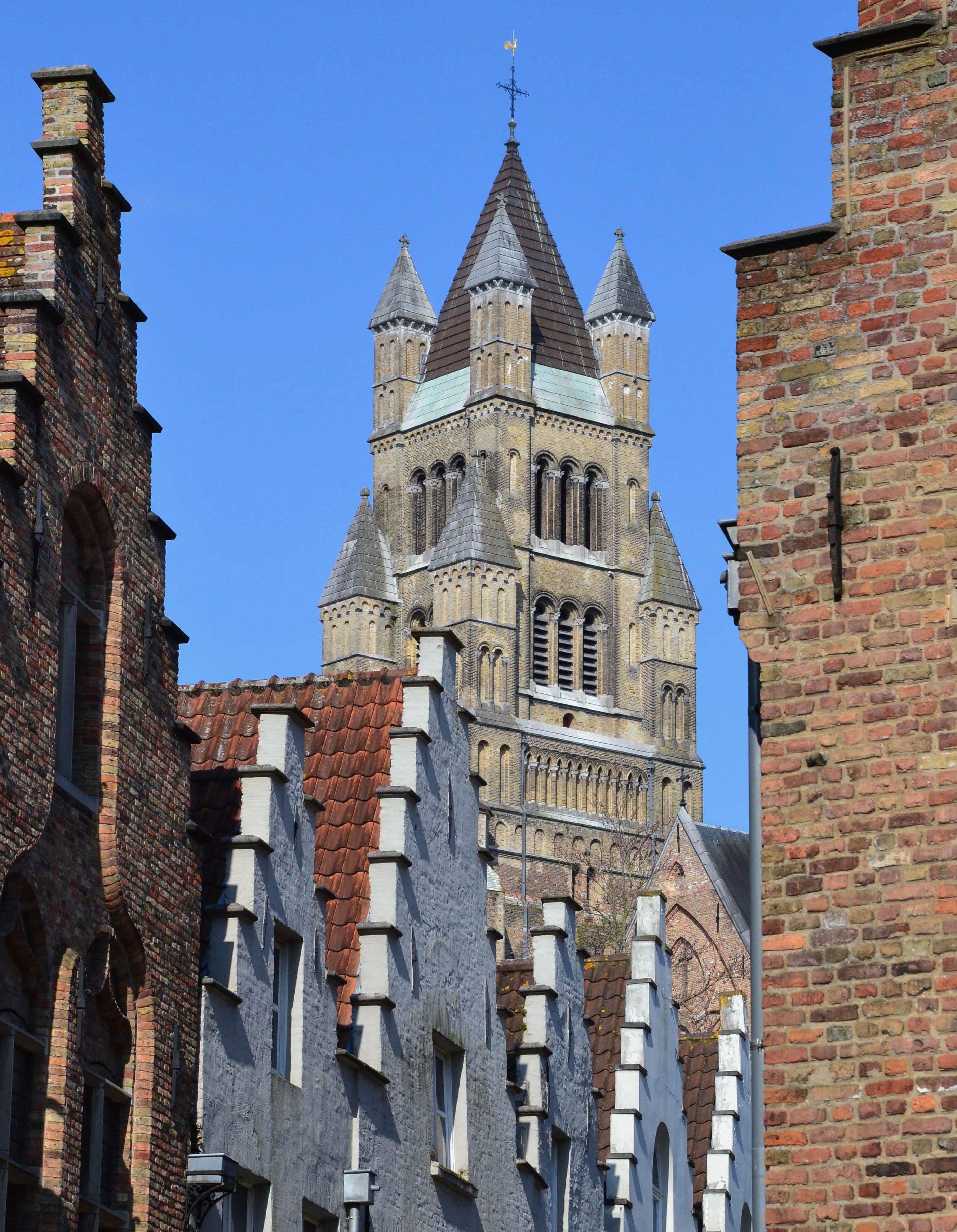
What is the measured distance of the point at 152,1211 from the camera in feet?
47.1

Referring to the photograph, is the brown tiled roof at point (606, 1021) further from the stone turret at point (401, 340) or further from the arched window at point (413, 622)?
the stone turret at point (401, 340)

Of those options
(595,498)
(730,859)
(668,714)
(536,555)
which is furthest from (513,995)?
(595,498)

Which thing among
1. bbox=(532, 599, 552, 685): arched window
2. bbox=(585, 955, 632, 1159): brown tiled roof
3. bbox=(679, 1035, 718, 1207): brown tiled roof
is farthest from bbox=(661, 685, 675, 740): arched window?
bbox=(585, 955, 632, 1159): brown tiled roof

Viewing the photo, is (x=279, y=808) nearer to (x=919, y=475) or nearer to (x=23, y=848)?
(x=23, y=848)

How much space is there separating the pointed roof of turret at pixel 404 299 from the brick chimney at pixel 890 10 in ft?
413

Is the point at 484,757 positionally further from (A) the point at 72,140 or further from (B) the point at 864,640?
(B) the point at 864,640

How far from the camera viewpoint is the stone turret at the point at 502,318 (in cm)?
12975

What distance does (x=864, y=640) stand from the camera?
1105 cm

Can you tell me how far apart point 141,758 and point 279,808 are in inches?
88.7

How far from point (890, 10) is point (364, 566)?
119m

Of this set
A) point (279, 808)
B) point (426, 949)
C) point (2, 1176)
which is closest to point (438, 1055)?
point (426, 949)

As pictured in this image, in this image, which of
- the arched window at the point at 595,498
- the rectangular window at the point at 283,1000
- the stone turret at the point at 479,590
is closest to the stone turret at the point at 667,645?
the arched window at the point at 595,498

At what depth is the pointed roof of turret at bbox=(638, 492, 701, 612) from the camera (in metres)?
130

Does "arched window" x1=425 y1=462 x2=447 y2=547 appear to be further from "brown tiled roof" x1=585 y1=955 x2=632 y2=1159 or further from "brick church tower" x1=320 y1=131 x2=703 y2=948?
"brown tiled roof" x1=585 y1=955 x2=632 y2=1159
